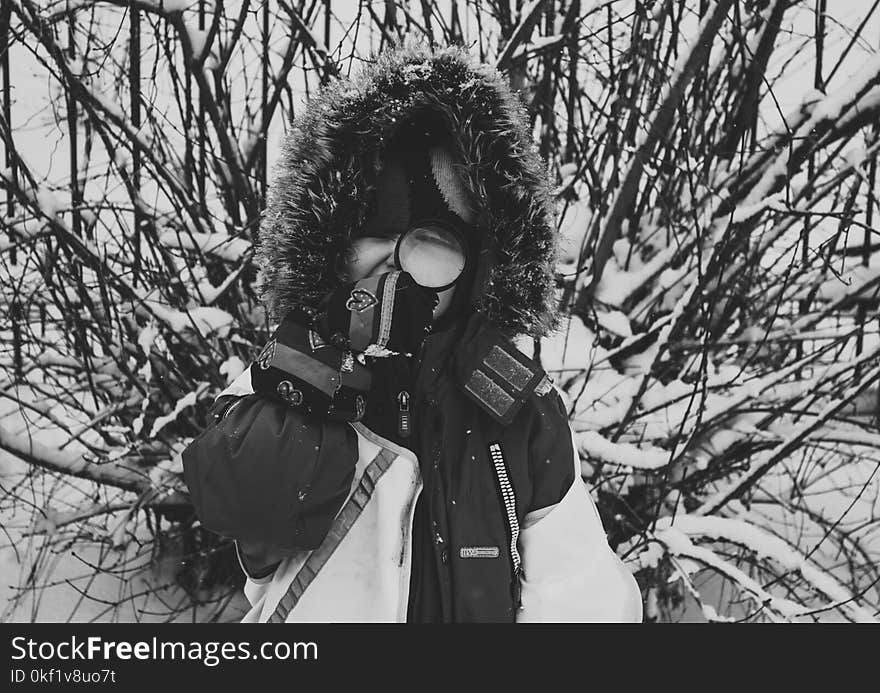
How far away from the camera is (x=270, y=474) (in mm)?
1005

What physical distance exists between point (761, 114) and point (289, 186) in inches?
75.8

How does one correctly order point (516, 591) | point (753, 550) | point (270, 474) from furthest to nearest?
point (753, 550) → point (516, 591) → point (270, 474)

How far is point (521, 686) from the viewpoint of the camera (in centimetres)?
116

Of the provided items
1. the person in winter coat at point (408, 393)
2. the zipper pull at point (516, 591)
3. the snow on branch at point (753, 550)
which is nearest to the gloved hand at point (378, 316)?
the person in winter coat at point (408, 393)

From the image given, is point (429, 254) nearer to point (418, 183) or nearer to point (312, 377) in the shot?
point (418, 183)

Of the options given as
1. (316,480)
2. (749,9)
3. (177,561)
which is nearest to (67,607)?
(177,561)

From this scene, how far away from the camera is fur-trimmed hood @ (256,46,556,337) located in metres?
1.18

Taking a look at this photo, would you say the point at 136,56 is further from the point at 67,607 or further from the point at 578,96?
the point at 67,607

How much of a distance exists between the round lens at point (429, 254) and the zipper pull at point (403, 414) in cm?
18

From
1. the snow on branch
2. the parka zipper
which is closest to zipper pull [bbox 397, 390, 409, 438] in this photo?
the parka zipper

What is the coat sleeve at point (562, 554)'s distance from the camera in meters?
1.11

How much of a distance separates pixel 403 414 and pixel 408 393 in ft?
0.12

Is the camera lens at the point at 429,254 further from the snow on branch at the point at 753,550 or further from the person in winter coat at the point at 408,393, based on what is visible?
the snow on branch at the point at 753,550

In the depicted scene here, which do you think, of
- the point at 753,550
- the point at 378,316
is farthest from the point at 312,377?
the point at 753,550
